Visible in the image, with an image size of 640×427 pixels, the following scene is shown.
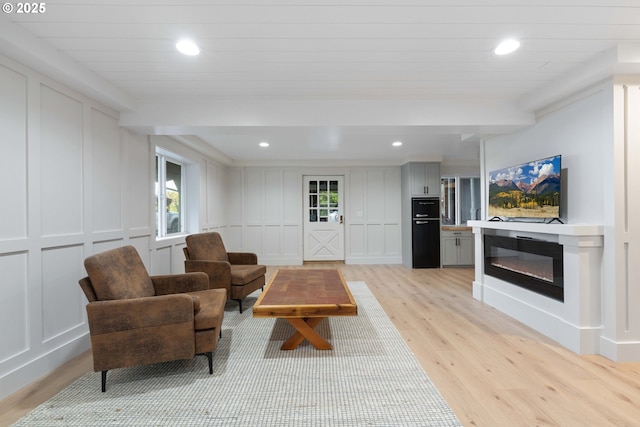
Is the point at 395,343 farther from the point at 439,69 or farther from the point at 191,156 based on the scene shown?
the point at 191,156

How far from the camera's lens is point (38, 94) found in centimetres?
215

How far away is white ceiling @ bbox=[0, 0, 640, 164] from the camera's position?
172cm

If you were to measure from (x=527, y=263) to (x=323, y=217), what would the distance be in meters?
4.28

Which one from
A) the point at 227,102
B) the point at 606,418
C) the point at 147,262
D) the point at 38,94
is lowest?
the point at 606,418

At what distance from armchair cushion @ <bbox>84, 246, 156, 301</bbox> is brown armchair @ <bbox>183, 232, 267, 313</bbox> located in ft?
2.93

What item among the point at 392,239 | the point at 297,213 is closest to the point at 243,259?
the point at 297,213

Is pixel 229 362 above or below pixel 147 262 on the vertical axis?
below

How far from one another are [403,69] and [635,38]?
4.74 ft

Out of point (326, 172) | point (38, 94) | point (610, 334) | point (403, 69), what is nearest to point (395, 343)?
point (610, 334)

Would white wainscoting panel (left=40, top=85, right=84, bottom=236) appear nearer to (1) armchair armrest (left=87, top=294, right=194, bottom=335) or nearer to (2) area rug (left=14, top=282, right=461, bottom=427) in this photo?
(1) armchair armrest (left=87, top=294, right=194, bottom=335)

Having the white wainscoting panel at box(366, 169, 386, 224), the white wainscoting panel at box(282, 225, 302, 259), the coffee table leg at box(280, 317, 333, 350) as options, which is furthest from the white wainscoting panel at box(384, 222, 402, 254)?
the coffee table leg at box(280, 317, 333, 350)

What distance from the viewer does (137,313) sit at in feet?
6.48
